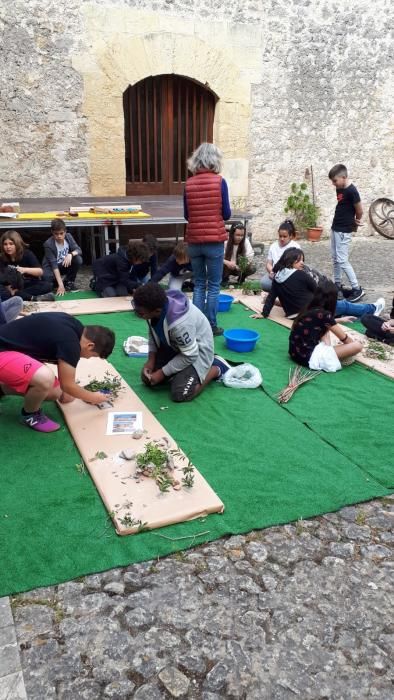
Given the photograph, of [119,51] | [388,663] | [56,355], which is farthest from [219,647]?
[119,51]

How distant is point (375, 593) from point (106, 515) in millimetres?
1288

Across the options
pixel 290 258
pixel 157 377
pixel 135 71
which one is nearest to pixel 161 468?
pixel 157 377

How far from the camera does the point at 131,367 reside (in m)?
4.64

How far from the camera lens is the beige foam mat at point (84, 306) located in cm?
613

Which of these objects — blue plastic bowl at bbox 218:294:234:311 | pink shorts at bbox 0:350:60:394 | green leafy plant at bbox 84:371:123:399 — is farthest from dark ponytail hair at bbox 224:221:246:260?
pink shorts at bbox 0:350:60:394

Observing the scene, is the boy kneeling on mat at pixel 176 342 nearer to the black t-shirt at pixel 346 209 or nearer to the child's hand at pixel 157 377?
the child's hand at pixel 157 377

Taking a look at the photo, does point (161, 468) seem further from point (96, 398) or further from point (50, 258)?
point (50, 258)

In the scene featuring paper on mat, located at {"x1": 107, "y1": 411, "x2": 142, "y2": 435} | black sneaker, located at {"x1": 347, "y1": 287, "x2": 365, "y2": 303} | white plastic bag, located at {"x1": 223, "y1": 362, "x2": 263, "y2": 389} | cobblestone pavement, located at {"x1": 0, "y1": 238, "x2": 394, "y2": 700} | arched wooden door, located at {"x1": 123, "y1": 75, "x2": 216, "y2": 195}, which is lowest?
cobblestone pavement, located at {"x1": 0, "y1": 238, "x2": 394, "y2": 700}

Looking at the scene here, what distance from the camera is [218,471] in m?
3.15

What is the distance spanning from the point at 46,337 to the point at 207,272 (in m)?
2.28

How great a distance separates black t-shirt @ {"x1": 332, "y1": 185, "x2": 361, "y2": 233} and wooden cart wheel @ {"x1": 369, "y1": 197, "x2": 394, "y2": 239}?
5353 mm

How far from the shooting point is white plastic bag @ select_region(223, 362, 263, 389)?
4.24m

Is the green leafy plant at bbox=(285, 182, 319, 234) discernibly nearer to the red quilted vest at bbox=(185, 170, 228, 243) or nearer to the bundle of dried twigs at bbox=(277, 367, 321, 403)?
the red quilted vest at bbox=(185, 170, 228, 243)

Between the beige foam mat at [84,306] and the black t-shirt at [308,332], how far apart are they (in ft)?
7.50
